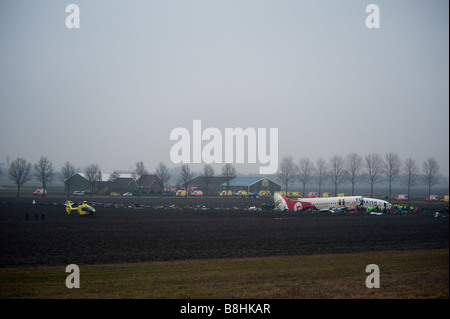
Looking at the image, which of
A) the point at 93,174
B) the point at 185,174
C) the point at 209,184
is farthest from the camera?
the point at 209,184

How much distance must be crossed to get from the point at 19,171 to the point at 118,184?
20.6m

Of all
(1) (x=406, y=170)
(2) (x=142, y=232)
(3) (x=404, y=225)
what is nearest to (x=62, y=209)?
(2) (x=142, y=232)

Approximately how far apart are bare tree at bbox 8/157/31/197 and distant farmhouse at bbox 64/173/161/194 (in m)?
5.01

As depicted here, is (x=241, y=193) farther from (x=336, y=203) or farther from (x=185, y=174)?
(x=336, y=203)

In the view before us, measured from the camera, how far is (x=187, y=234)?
45344mm

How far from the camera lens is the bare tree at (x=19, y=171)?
1719 inches

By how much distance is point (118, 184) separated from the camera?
64312mm

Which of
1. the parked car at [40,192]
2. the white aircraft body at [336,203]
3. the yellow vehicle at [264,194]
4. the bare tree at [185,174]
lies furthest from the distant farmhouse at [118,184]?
the yellow vehicle at [264,194]

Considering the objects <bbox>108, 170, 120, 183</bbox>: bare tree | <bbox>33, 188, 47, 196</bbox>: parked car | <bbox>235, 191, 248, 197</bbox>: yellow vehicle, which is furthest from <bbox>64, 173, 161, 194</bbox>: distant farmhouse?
<bbox>235, 191, 248, 197</bbox>: yellow vehicle

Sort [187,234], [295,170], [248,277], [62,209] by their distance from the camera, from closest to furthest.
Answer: [248,277]
[187,234]
[62,209]
[295,170]

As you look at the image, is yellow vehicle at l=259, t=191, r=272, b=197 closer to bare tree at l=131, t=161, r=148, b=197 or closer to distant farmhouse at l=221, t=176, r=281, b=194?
distant farmhouse at l=221, t=176, r=281, b=194

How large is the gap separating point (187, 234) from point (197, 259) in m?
14.7

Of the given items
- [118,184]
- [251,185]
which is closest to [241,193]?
[251,185]
